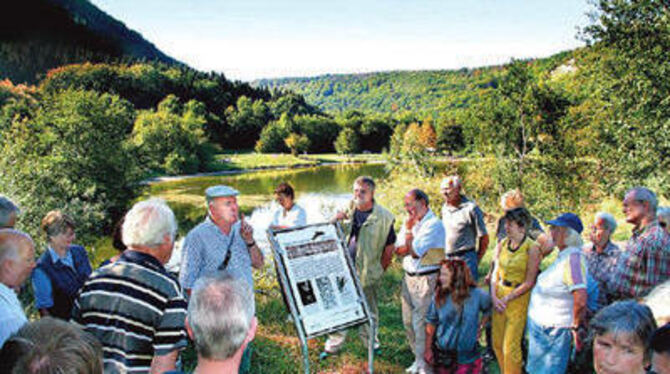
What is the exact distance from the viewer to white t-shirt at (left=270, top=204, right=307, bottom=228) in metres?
4.90

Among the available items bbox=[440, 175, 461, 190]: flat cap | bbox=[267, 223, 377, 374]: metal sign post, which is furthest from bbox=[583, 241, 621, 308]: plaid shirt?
bbox=[267, 223, 377, 374]: metal sign post

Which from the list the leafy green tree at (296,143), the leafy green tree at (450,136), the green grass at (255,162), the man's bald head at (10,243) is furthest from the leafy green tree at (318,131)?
the man's bald head at (10,243)

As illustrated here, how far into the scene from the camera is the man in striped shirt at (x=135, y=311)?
7.11 feet

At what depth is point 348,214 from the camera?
15.7ft

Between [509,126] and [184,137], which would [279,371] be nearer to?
[509,126]

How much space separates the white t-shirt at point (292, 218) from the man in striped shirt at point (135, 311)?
260 centimetres

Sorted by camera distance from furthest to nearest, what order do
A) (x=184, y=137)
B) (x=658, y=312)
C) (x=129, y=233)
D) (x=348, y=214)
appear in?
(x=184, y=137) → (x=348, y=214) → (x=129, y=233) → (x=658, y=312)

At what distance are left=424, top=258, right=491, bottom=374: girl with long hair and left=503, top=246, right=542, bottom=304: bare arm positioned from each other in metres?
0.41

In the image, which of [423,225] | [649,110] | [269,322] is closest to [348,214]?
[423,225]

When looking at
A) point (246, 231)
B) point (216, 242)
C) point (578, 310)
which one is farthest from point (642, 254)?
point (216, 242)

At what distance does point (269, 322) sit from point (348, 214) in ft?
7.84

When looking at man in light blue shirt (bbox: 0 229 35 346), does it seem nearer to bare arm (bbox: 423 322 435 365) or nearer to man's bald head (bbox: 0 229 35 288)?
man's bald head (bbox: 0 229 35 288)

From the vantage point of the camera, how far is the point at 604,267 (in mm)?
4027

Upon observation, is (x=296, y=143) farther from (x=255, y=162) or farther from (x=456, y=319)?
(x=456, y=319)
